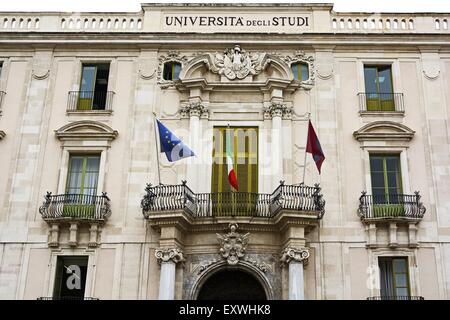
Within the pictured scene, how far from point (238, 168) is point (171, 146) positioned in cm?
270

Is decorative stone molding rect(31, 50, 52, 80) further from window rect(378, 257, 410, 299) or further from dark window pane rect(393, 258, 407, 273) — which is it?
dark window pane rect(393, 258, 407, 273)

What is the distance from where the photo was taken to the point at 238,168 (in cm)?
2111

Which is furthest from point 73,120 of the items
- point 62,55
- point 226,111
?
point 226,111

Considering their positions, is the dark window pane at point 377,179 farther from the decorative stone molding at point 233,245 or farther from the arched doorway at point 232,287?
the arched doorway at point 232,287

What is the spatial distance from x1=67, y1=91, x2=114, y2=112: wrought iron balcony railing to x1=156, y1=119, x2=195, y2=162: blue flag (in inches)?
123

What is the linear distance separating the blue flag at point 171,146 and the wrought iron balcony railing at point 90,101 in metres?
3.13

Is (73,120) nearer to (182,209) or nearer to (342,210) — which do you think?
(182,209)

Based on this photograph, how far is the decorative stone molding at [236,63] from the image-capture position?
22203 mm

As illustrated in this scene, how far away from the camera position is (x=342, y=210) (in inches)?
798

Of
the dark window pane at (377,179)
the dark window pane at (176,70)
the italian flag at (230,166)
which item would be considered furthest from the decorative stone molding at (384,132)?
the dark window pane at (176,70)

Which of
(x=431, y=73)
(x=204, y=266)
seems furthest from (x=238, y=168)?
(x=431, y=73)

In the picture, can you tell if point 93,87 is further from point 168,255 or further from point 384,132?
point 384,132

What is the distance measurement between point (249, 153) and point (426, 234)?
6.25 metres

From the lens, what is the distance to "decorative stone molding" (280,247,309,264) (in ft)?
62.3
